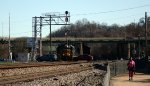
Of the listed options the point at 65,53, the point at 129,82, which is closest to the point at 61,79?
→ the point at 129,82

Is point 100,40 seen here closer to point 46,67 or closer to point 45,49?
point 45,49

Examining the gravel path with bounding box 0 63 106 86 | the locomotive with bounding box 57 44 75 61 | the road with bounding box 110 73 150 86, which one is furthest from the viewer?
the locomotive with bounding box 57 44 75 61

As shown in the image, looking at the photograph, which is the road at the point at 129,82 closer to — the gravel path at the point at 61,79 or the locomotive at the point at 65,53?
the gravel path at the point at 61,79

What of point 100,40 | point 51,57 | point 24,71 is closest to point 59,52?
point 51,57

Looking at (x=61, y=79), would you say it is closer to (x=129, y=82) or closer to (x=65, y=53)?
(x=129, y=82)

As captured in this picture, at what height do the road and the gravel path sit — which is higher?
the gravel path

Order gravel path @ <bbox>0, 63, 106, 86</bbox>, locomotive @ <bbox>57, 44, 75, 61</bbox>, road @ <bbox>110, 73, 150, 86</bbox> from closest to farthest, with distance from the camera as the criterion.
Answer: gravel path @ <bbox>0, 63, 106, 86</bbox> → road @ <bbox>110, 73, 150, 86</bbox> → locomotive @ <bbox>57, 44, 75, 61</bbox>

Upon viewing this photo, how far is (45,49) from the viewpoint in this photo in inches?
7239

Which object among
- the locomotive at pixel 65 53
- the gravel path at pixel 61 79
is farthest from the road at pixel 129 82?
the locomotive at pixel 65 53

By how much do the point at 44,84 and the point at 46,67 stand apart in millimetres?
18000

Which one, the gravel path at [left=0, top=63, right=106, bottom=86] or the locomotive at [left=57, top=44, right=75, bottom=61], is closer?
the gravel path at [left=0, top=63, right=106, bottom=86]

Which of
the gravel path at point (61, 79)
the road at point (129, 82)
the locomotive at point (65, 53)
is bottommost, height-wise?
the road at point (129, 82)

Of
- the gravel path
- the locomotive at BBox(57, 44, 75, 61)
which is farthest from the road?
the locomotive at BBox(57, 44, 75, 61)

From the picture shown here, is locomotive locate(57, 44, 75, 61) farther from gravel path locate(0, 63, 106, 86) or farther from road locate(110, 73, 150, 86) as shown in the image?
road locate(110, 73, 150, 86)
